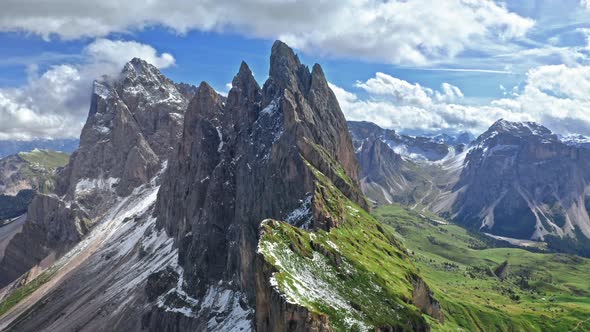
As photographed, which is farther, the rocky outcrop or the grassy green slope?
the grassy green slope

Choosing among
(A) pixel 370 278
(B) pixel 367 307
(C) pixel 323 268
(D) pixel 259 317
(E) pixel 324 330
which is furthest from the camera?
(A) pixel 370 278

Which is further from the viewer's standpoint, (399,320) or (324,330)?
(399,320)

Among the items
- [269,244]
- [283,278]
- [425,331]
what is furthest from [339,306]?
[425,331]

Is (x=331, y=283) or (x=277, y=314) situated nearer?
(x=277, y=314)

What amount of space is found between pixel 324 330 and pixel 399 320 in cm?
4521

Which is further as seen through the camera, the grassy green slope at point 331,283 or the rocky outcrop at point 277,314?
the grassy green slope at point 331,283

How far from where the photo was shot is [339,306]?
493 feet

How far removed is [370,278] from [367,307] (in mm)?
28284

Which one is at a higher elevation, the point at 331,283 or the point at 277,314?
the point at 277,314

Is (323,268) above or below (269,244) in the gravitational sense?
below

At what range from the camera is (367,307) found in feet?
527

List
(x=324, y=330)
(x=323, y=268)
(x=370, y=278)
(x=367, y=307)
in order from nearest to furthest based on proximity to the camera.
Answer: (x=324, y=330)
(x=367, y=307)
(x=323, y=268)
(x=370, y=278)

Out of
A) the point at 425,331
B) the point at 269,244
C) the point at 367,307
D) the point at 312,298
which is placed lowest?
the point at 425,331

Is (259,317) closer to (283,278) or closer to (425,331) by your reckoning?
(283,278)
